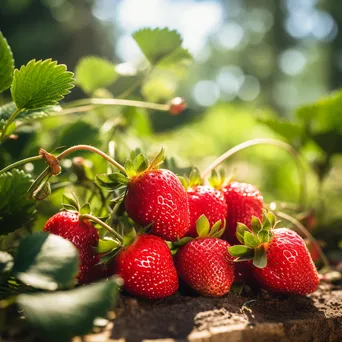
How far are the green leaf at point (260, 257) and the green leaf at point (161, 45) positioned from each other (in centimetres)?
42

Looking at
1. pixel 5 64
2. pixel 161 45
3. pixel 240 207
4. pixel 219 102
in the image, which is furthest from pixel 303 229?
pixel 219 102

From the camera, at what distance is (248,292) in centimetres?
62

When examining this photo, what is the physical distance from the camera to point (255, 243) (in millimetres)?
576

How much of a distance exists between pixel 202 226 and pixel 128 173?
0.39 feet

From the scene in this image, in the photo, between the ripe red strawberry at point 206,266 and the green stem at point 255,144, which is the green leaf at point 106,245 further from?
the green stem at point 255,144

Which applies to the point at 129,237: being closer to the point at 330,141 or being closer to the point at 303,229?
the point at 303,229

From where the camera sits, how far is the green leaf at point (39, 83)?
0.54m

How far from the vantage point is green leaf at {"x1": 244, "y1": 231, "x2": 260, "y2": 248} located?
56 centimetres

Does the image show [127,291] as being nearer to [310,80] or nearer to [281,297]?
[281,297]

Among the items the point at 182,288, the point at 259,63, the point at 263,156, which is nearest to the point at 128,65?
the point at 182,288

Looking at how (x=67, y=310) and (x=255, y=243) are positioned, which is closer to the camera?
(x=67, y=310)

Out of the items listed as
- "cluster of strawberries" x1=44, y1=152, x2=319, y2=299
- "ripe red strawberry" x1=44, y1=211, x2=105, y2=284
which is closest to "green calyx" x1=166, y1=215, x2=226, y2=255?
"cluster of strawberries" x1=44, y1=152, x2=319, y2=299

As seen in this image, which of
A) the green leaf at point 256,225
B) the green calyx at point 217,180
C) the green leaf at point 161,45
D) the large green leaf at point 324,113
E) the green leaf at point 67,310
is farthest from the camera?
the large green leaf at point 324,113

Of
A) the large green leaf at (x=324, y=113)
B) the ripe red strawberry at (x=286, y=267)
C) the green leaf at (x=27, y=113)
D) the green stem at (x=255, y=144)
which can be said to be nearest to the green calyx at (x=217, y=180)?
the green stem at (x=255, y=144)
